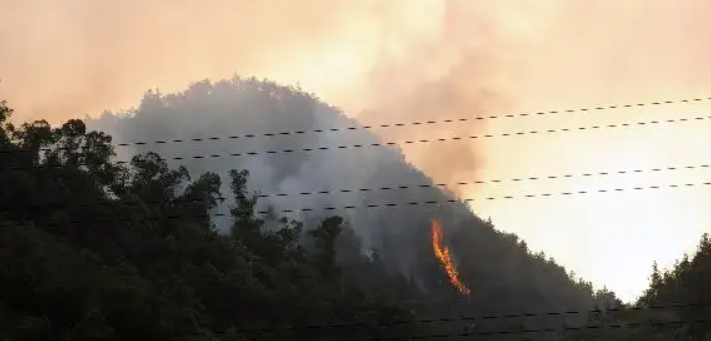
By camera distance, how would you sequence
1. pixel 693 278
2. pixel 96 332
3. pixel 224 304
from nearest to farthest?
1. pixel 96 332
2. pixel 224 304
3. pixel 693 278

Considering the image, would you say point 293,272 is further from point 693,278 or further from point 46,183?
point 693,278

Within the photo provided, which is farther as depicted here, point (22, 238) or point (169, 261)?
point (169, 261)

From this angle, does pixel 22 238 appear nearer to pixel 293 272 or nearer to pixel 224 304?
pixel 224 304

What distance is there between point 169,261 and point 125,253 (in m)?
6.38

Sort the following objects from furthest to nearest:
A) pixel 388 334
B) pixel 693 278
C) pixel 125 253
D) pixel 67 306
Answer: pixel 693 278, pixel 388 334, pixel 125 253, pixel 67 306

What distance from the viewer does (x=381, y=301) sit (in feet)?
360

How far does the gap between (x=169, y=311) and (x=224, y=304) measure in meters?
25.0

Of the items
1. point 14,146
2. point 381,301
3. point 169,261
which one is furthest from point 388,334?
point 14,146

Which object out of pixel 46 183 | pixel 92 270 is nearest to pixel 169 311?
pixel 92 270

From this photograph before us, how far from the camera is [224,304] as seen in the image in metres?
89.0

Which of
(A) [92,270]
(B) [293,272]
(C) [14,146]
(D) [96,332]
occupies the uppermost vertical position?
(C) [14,146]

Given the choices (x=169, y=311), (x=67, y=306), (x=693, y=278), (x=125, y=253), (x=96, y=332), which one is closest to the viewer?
(x=96, y=332)

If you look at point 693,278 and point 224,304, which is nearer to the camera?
point 224,304

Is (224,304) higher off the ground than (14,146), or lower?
lower
